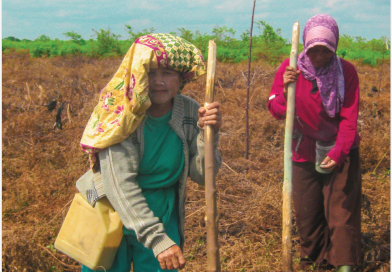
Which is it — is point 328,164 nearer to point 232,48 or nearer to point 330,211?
point 330,211

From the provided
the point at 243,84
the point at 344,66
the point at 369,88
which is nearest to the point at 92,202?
the point at 344,66

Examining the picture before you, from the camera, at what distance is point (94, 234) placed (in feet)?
5.24

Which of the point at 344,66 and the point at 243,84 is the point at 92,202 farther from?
the point at 243,84

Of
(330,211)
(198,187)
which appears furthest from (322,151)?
(198,187)

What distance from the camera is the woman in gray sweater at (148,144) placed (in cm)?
144

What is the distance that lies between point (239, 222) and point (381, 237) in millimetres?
1133

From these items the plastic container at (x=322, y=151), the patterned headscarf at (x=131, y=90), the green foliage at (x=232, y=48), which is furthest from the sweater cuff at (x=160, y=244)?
the green foliage at (x=232, y=48)

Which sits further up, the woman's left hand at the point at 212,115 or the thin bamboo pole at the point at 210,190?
the woman's left hand at the point at 212,115

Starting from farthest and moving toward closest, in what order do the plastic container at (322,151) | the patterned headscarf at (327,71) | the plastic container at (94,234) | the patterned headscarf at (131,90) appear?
the plastic container at (322,151) → the patterned headscarf at (327,71) → the plastic container at (94,234) → the patterned headscarf at (131,90)

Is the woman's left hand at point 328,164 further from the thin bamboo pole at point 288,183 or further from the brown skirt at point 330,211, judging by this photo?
the thin bamboo pole at point 288,183

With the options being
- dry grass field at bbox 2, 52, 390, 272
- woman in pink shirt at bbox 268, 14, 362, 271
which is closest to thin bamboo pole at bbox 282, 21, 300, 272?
woman in pink shirt at bbox 268, 14, 362, 271

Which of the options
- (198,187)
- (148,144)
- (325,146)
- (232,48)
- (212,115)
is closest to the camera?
(212,115)

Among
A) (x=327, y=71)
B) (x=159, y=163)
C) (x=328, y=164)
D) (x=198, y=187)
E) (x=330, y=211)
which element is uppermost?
(x=327, y=71)

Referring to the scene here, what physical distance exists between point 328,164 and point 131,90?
141 cm
